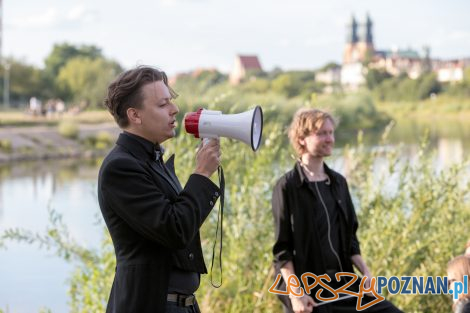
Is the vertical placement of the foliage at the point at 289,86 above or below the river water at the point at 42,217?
above

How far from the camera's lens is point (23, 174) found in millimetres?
24984

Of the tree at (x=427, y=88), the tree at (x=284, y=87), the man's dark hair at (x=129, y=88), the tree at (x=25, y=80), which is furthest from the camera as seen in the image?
the tree at (x=427, y=88)

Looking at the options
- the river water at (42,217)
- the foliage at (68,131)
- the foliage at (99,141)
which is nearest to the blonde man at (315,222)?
the river water at (42,217)

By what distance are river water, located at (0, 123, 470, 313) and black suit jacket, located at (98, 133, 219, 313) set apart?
9.51 ft

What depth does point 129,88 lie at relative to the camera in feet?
8.09

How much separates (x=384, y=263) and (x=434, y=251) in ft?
1.91

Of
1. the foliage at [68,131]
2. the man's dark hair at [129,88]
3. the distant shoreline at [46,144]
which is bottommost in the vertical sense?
the man's dark hair at [129,88]

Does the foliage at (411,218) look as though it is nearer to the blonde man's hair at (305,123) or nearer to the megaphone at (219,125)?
the blonde man's hair at (305,123)

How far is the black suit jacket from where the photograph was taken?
2346 mm

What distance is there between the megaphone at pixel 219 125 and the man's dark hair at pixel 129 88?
0.17m

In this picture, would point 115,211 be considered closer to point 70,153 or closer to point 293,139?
point 293,139

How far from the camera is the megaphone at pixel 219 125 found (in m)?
2.51

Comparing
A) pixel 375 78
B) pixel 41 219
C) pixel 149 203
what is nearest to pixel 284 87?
pixel 41 219

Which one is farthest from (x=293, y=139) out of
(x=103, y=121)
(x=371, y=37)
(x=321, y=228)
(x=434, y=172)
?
(x=371, y=37)
